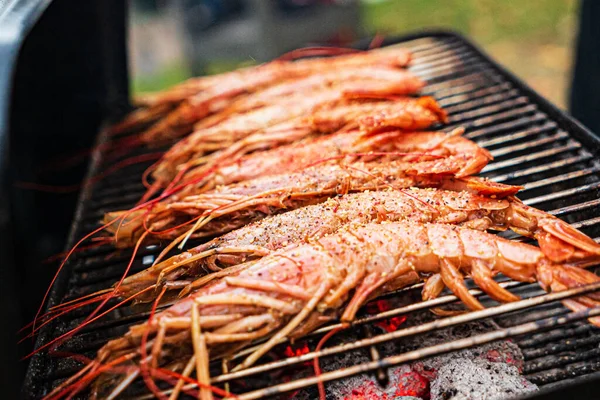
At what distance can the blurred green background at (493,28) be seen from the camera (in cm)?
937

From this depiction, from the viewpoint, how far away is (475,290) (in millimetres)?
2648

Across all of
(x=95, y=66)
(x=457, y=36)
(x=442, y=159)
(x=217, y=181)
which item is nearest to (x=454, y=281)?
(x=442, y=159)

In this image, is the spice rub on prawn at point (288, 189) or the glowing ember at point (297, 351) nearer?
the glowing ember at point (297, 351)

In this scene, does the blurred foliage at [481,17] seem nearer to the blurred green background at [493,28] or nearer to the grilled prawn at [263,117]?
the blurred green background at [493,28]

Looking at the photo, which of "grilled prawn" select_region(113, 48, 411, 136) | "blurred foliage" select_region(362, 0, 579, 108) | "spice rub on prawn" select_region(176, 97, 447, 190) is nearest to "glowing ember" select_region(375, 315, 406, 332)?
"spice rub on prawn" select_region(176, 97, 447, 190)

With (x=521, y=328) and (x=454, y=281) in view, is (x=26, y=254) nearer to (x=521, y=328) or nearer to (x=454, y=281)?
(x=454, y=281)

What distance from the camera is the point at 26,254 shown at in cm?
435

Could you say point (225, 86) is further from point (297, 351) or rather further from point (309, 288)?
point (309, 288)

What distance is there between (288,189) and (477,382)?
58.2 inches

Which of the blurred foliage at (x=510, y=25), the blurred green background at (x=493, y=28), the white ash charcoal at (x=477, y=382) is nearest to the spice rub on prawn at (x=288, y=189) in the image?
the white ash charcoal at (x=477, y=382)

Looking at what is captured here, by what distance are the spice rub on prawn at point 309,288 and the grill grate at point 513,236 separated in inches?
5.0

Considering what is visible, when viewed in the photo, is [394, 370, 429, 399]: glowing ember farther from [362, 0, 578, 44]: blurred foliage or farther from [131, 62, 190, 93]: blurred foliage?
[131, 62, 190, 93]: blurred foliage

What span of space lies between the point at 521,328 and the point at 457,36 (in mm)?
3742

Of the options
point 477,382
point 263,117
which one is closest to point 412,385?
point 477,382
